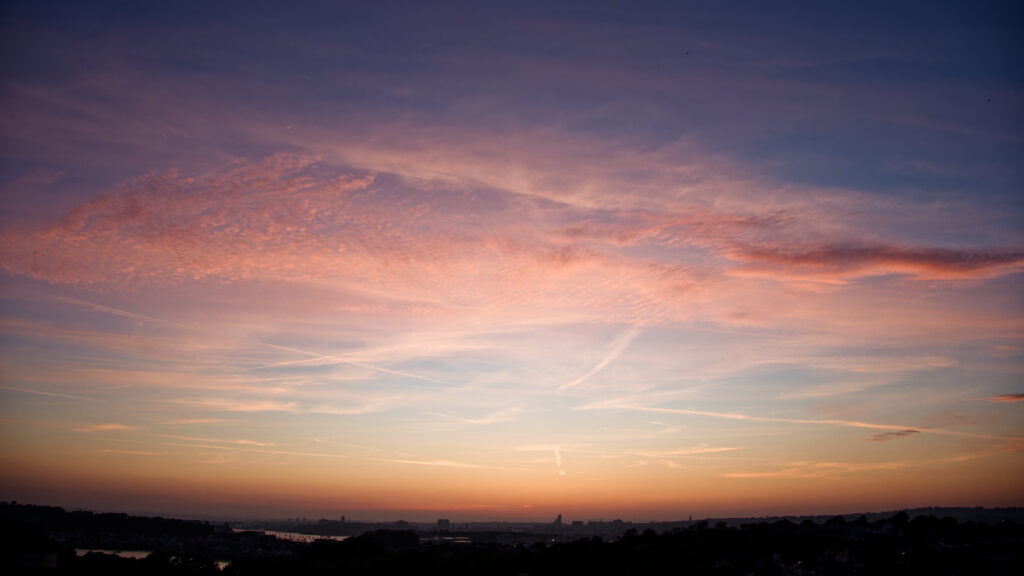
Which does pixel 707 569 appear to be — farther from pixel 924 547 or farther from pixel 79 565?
pixel 79 565

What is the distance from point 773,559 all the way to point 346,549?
145ft

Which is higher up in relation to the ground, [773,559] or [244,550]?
[773,559]

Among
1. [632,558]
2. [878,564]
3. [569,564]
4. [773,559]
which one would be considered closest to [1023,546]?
[878,564]

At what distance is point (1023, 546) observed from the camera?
1583 inches

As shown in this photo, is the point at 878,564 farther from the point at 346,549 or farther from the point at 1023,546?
the point at 346,549

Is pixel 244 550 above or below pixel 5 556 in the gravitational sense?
below

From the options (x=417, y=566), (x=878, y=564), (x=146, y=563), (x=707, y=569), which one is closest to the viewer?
(x=878, y=564)

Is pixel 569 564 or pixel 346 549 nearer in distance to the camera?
pixel 569 564

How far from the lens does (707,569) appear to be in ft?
139

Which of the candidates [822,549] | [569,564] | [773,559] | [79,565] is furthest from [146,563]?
[822,549]

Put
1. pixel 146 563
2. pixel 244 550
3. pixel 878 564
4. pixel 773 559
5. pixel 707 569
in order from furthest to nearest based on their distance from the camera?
pixel 244 550, pixel 146 563, pixel 773 559, pixel 707 569, pixel 878 564

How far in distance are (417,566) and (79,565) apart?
23.8m

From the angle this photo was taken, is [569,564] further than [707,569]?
Yes

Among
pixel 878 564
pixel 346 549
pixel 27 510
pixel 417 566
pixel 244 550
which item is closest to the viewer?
pixel 878 564
